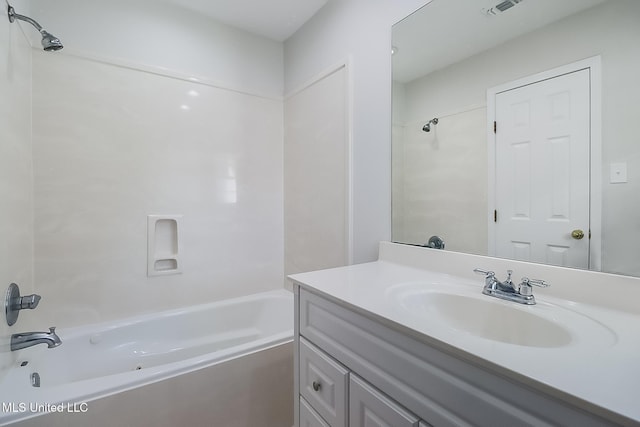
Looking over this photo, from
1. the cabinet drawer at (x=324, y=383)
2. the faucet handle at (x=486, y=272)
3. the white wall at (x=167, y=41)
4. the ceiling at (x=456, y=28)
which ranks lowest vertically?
the cabinet drawer at (x=324, y=383)

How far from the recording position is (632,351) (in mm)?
555

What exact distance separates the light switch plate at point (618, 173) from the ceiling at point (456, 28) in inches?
20.3

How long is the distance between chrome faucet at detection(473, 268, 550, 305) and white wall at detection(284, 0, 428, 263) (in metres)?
0.62

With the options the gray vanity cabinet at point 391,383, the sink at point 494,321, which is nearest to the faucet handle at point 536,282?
the sink at point 494,321

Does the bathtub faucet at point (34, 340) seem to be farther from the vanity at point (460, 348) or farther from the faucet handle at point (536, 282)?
the faucet handle at point (536, 282)

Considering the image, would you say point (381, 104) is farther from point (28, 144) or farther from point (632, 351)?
point (28, 144)

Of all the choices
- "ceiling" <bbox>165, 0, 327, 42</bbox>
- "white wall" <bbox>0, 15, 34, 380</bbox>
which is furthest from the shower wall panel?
"ceiling" <bbox>165, 0, 327, 42</bbox>

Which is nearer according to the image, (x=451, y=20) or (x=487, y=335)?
(x=487, y=335)

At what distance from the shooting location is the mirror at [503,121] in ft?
2.67

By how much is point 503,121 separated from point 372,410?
111 centimetres

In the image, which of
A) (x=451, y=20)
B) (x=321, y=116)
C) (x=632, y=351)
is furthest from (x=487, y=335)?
(x=321, y=116)

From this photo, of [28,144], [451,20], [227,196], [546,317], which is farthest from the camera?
[227,196]

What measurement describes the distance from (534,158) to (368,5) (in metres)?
1.24

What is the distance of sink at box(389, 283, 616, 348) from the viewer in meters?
0.67
